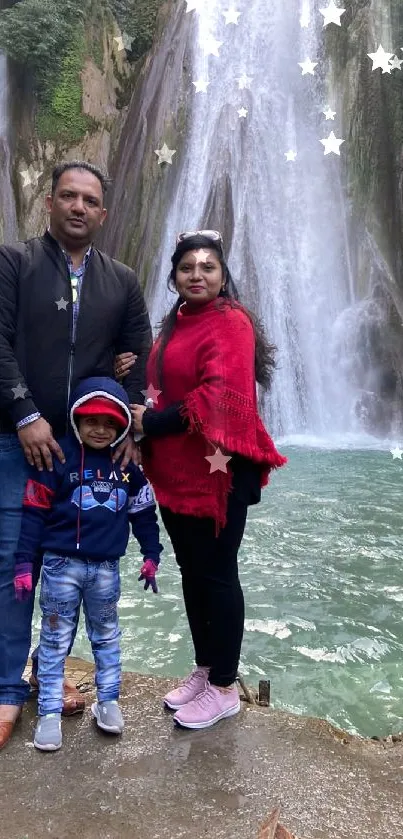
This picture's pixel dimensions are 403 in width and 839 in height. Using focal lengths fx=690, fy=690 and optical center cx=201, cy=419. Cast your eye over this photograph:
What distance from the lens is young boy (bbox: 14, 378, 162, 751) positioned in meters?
2.29

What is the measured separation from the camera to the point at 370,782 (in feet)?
6.89

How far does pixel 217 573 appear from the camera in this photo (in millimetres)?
2367

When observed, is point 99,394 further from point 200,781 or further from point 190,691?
point 200,781

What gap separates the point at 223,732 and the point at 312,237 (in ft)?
37.7

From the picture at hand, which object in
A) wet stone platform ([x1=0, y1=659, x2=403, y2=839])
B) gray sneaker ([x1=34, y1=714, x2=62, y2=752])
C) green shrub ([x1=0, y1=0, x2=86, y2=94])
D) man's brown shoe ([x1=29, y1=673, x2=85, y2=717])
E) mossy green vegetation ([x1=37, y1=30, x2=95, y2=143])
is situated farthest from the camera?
mossy green vegetation ([x1=37, y1=30, x2=95, y2=143])

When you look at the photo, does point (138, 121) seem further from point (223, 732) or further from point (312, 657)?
point (223, 732)

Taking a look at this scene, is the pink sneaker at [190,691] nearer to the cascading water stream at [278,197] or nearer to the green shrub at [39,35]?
the cascading water stream at [278,197]

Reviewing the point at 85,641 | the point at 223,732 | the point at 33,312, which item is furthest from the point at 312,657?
the point at 33,312

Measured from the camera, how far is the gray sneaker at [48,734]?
222 centimetres

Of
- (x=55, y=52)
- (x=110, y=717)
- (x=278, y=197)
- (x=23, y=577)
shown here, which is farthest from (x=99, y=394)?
(x=55, y=52)

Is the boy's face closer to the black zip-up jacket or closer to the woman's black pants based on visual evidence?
the black zip-up jacket

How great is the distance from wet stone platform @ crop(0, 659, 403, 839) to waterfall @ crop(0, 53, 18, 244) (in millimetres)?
10572

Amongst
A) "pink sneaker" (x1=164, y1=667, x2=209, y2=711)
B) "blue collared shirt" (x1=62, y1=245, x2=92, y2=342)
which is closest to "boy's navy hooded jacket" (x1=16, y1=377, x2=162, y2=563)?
"blue collared shirt" (x1=62, y1=245, x2=92, y2=342)

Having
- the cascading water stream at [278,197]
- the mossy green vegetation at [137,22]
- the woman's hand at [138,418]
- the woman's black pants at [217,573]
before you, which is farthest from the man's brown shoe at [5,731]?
the mossy green vegetation at [137,22]
